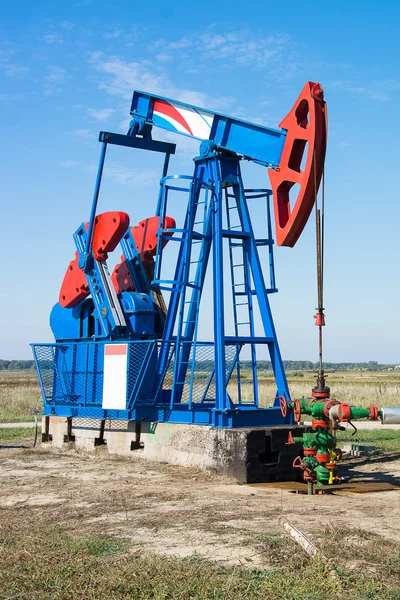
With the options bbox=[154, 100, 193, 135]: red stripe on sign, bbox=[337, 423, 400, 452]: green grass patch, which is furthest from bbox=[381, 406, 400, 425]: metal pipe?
bbox=[337, 423, 400, 452]: green grass patch

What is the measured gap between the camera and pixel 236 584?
210 inches

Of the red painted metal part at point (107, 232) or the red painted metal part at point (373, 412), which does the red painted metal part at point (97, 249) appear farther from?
the red painted metal part at point (373, 412)

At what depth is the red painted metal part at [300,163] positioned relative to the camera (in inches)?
397

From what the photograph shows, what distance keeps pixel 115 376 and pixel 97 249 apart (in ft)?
7.17

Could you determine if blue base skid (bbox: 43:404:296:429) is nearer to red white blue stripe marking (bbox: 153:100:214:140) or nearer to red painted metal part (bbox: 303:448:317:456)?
red painted metal part (bbox: 303:448:317:456)

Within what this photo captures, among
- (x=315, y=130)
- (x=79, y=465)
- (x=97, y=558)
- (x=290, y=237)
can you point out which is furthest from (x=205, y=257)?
(x=97, y=558)

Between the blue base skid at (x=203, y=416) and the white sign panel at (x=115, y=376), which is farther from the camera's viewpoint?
the white sign panel at (x=115, y=376)

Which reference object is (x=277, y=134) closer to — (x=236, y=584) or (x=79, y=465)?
(x=79, y=465)

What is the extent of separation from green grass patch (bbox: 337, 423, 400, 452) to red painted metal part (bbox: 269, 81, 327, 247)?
639 centimetres

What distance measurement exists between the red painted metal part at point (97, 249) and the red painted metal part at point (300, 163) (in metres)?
3.17

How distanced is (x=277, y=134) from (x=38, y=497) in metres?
5.59

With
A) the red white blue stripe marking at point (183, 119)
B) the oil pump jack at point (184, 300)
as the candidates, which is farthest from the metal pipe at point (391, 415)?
the red white blue stripe marking at point (183, 119)

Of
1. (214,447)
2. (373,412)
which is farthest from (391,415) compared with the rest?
(214,447)

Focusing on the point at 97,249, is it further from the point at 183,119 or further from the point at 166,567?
the point at 166,567
